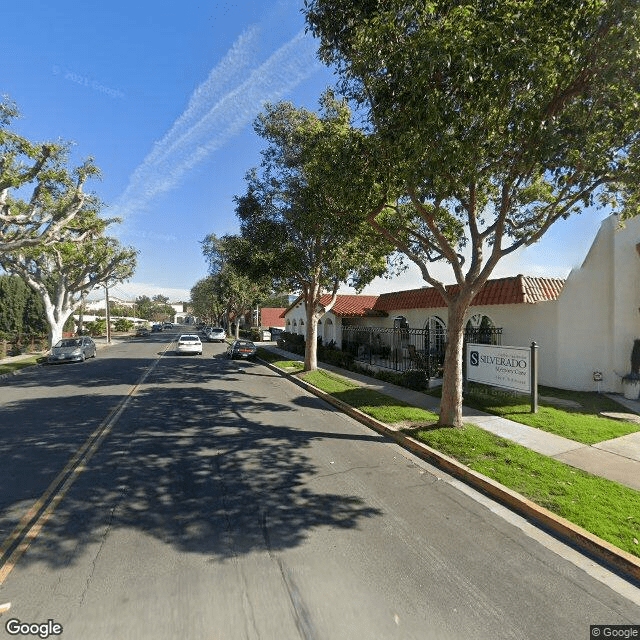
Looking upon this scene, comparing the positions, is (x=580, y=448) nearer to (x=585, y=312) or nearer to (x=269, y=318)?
(x=585, y=312)

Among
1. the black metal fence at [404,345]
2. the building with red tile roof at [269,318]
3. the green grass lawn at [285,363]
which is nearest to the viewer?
the black metal fence at [404,345]

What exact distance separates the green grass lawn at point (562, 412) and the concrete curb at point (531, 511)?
3.00 metres

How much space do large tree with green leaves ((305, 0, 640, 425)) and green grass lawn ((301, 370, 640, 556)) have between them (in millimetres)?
2691

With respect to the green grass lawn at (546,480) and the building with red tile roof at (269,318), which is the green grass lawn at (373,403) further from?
the building with red tile roof at (269,318)

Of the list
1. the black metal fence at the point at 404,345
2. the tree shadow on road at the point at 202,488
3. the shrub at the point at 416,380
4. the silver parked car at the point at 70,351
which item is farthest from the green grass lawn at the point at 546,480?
the silver parked car at the point at 70,351

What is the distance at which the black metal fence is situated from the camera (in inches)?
540

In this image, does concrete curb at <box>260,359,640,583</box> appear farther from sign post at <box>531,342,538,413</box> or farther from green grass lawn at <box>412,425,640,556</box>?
sign post at <box>531,342,538,413</box>

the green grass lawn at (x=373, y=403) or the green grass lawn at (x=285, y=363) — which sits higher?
the green grass lawn at (x=285, y=363)

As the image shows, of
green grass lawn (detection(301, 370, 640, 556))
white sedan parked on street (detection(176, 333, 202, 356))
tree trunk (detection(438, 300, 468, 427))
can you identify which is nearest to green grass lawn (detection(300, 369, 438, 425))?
green grass lawn (detection(301, 370, 640, 556))

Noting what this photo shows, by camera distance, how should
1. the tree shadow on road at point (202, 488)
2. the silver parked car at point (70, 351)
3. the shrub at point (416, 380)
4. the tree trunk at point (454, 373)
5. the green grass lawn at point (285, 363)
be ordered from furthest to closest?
the silver parked car at point (70, 351) → the green grass lawn at point (285, 363) → the shrub at point (416, 380) → the tree trunk at point (454, 373) → the tree shadow on road at point (202, 488)

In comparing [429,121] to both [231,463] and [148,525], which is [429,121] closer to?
[231,463]

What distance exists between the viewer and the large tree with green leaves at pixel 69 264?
2400cm

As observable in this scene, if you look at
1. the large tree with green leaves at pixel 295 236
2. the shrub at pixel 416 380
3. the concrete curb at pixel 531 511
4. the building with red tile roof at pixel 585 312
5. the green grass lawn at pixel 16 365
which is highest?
the large tree with green leaves at pixel 295 236

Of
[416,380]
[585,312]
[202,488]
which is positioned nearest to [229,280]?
[416,380]
